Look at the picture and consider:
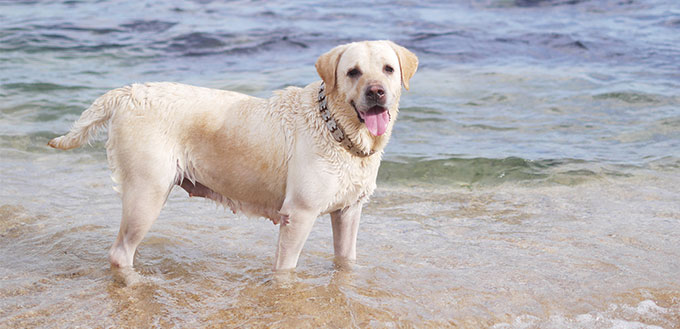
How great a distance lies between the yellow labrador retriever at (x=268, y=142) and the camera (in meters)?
4.67

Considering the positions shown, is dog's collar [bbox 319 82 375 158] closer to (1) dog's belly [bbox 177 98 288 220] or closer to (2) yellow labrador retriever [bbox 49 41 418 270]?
(2) yellow labrador retriever [bbox 49 41 418 270]

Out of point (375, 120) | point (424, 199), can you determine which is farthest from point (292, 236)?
point (424, 199)

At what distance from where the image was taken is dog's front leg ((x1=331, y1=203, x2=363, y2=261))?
202 inches

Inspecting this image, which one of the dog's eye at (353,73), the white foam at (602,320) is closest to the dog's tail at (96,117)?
the dog's eye at (353,73)

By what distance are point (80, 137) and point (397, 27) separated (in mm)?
13822

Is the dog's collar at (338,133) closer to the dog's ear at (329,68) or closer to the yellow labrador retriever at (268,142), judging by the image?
the yellow labrador retriever at (268,142)

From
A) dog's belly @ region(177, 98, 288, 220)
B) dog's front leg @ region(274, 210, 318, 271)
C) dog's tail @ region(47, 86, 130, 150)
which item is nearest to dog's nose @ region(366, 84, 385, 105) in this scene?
dog's belly @ region(177, 98, 288, 220)

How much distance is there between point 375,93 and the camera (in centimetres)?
447

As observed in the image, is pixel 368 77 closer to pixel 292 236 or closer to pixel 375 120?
pixel 375 120

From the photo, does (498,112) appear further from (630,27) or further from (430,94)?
(630,27)

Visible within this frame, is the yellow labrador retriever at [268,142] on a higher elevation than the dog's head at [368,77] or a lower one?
lower

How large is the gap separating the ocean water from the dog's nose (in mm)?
1338

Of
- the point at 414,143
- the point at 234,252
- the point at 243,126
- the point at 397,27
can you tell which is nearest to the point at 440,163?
the point at 414,143

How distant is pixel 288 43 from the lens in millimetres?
16734
